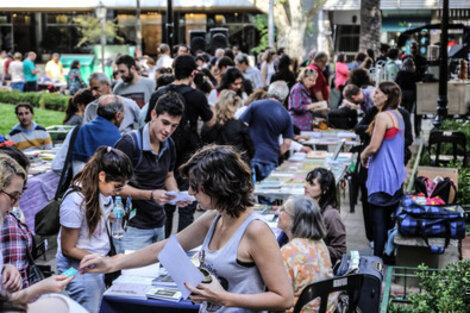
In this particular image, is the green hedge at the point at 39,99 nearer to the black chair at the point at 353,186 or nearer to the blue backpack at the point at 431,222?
the black chair at the point at 353,186

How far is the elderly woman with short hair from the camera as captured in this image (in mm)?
4348

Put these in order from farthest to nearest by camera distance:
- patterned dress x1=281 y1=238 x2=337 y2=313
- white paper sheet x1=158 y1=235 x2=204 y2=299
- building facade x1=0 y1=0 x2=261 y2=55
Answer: building facade x1=0 y1=0 x2=261 y2=55
patterned dress x1=281 y1=238 x2=337 y2=313
white paper sheet x1=158 y1=235 x2=204 y2=299

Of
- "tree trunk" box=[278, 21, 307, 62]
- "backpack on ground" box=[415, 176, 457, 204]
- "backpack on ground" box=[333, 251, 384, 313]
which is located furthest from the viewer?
"tree trunk" box=[278, 21, 307, 62]

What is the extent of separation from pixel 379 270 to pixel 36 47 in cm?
3668

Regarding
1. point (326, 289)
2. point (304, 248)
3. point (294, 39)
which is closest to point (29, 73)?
point (294, 39)

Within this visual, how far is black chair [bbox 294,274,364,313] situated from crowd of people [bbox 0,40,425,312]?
0.13 meters

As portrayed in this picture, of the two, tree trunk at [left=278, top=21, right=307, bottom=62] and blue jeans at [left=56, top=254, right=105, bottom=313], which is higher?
tree trunk at [left=278, top=21, right=307, bottom=62]

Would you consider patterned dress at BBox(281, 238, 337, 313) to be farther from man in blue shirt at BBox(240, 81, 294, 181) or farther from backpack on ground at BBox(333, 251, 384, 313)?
man in blue shirt at BBox(240, 81, 294, 181)

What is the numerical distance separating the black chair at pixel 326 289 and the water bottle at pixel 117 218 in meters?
1.41

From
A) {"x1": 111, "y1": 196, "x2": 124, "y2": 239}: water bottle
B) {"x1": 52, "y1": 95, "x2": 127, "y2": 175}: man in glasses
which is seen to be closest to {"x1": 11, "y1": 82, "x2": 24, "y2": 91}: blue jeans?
{"x1": 52, "y1": 95, "x2": 127, "y2": 175}: man in glasses

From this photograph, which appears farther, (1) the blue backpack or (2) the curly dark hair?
(1) the blue backpack

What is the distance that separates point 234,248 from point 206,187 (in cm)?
29

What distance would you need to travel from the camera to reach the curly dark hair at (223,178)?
10.3 feet

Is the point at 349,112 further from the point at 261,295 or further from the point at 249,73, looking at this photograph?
Answer: the point at 261,295
